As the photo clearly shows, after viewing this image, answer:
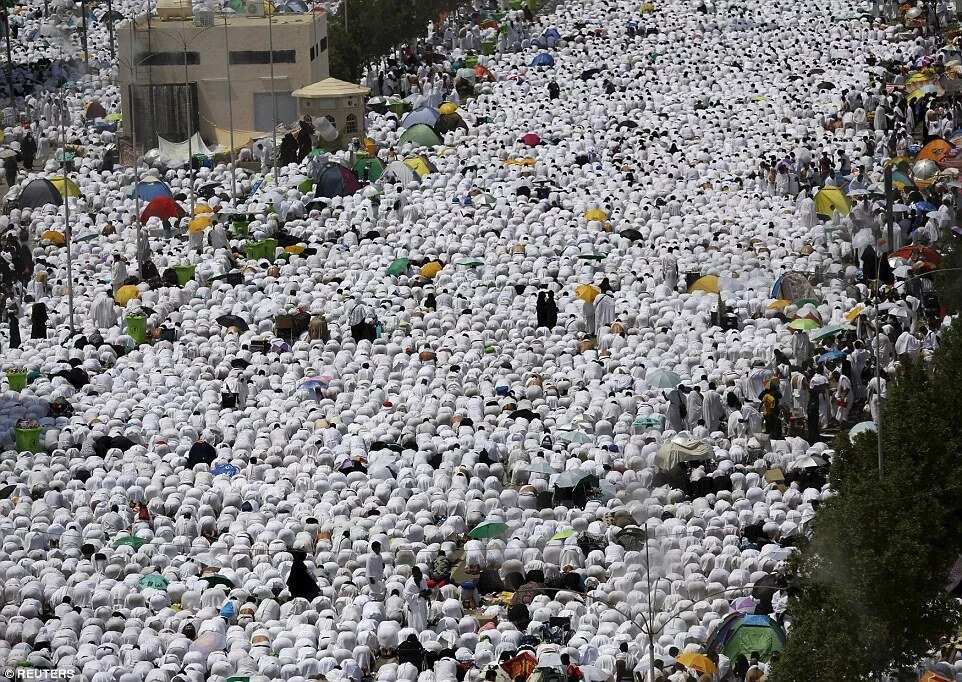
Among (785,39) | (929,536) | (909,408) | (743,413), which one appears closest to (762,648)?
(929,536)

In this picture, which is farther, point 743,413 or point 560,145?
point 560,145

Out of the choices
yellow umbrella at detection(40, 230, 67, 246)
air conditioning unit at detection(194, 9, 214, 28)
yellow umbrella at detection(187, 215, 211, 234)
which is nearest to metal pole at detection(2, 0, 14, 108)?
air conditioning unit at detection(194, 9, 214, 28)

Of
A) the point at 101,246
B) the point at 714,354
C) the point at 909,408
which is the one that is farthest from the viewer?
the point at 101,246

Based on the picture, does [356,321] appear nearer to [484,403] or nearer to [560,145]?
[484,403]

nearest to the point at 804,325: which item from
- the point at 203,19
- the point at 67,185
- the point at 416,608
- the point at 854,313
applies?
the point at 854,313

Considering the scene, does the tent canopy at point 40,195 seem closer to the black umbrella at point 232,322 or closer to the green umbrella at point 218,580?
the black umbrella at point 232,322

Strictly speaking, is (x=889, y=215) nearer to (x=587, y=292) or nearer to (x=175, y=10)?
(x=587, y=292)
